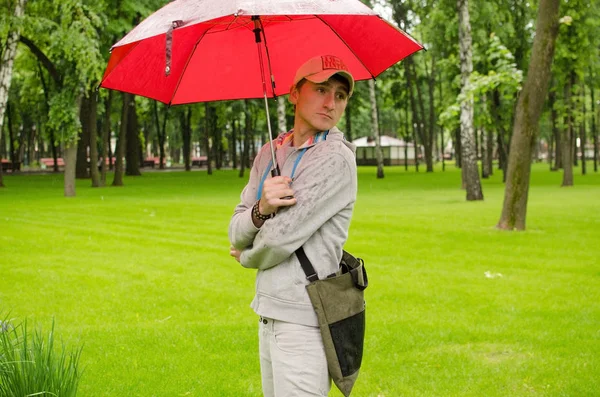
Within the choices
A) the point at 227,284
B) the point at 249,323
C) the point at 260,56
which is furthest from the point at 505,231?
the point at 260,56

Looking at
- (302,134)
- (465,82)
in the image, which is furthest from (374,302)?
(465,82)

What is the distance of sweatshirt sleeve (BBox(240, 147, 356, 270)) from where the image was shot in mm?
3113

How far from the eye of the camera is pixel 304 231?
3.11 m

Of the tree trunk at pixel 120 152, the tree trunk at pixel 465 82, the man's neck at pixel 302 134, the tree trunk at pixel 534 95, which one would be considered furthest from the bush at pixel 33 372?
the tree trunk at pixel 120 152

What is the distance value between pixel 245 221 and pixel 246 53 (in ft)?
5.18

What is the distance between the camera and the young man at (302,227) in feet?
10.3

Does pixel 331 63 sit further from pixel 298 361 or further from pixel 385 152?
pixel 385 152

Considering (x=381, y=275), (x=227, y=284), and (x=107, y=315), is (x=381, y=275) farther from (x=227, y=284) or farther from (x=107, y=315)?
(x=107, y=315)

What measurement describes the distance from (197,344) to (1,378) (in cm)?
356

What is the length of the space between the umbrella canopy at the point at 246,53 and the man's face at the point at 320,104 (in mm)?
832

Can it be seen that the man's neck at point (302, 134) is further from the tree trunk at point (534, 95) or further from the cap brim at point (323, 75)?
the tree trunk at point (534, 95)

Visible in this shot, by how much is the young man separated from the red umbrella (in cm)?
93

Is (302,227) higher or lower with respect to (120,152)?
lower

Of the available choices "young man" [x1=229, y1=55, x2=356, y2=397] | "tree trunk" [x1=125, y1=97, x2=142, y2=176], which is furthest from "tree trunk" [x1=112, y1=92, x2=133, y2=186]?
"young man" [x1=229, y1=55, x2=356, y2=397]
